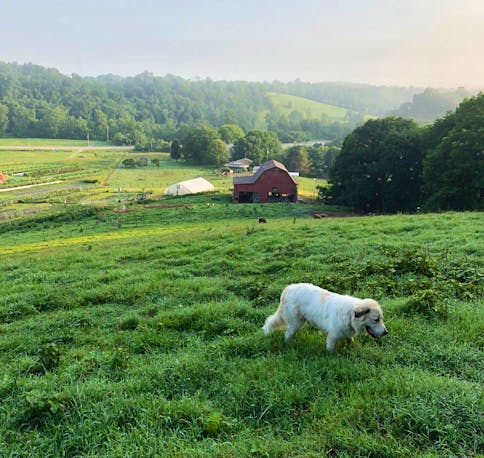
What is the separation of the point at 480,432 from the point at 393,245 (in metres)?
8.66

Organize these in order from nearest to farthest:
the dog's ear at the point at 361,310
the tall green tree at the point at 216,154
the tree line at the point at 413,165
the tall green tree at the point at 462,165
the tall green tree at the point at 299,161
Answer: the dog's ear at the point at 361,310
the tall green tree at the point at 462,165
the tree line at the point at 413,165
the tall green tree at the point at 299,161
the tall green tree at the point at 216,154

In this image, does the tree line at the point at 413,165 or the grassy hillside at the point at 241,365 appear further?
the tree line at the point at 413,165

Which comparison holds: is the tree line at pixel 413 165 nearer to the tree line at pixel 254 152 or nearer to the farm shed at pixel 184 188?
the farm shed at pixel 184 188

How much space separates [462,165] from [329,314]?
1234 inches

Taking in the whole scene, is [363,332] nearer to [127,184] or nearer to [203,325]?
[203,325]

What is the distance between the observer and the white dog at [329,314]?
5570mm

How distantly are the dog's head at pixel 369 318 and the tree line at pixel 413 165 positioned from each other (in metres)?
30.0

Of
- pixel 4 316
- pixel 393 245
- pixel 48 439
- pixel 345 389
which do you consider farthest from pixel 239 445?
pixel 393 245

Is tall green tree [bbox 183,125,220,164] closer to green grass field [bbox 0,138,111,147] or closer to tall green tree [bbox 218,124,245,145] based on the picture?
tall green tree [bbox 218,124,245,145]

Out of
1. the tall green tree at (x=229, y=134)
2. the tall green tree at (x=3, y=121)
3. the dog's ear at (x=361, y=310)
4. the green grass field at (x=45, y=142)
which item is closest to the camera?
the dog's ear at (x=361, y=310)

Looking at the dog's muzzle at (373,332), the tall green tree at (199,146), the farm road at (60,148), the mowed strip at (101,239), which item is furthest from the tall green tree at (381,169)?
the farm road at (60,148)

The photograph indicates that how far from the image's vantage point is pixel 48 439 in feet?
14.3

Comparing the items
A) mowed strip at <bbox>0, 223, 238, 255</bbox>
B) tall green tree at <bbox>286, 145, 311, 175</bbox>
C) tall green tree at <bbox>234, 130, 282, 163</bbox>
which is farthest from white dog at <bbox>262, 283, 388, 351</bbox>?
tall green tree at <bbox>234, 130, 282, 163</bbox>

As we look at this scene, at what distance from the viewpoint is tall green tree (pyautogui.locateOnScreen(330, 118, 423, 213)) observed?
42.4 meters
